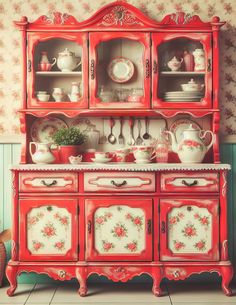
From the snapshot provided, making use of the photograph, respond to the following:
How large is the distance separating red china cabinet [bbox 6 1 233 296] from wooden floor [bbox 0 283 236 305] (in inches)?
4.3

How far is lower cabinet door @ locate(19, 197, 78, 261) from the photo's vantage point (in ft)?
12.0

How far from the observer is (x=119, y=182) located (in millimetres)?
3666

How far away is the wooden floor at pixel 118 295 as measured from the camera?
3.57 metres

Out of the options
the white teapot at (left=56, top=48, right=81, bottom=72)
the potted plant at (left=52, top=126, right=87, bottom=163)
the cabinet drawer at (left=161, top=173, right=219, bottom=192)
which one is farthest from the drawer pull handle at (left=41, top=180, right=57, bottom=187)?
the white teapot at (left=56, top=48, right=81, bottom=72)

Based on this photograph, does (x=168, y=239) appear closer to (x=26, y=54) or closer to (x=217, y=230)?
(x=217, y=230)

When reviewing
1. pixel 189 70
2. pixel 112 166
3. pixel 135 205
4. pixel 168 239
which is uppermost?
pixel 189 70

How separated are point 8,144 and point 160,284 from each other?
162 cm

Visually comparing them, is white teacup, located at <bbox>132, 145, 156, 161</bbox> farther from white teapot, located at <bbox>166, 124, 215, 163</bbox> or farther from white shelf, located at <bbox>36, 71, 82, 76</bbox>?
white shelf, located at <bbox>36, 71, 82, 76</bbox>

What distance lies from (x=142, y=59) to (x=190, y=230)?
131 centimetres

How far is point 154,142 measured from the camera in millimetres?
4145

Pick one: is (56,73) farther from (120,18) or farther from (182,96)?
(182,96)

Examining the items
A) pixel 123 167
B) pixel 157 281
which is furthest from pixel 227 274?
pixel 123 167

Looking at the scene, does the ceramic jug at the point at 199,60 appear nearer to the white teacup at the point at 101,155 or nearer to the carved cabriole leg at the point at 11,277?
the white teacup at the point at 101,155

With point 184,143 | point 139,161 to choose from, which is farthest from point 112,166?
point 184,143
